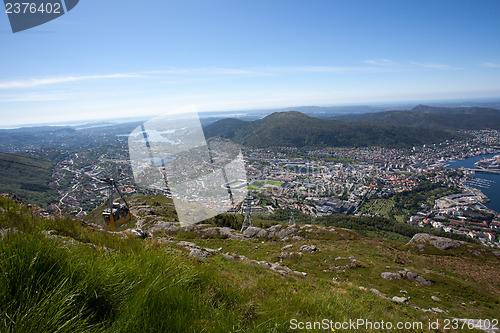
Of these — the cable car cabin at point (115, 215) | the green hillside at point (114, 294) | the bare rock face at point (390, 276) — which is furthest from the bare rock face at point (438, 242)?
the cable car cabin at point (115, 215)

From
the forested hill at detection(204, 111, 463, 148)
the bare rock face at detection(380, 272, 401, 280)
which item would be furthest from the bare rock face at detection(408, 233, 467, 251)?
the forested hill at detection(204, 111, 463, 148)

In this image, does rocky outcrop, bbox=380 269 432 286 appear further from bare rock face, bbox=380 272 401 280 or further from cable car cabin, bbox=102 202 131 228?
cable car cabin, bbox=102 202 131 228

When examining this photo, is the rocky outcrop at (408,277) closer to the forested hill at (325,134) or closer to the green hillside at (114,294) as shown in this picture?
the green hillside at (114,294)

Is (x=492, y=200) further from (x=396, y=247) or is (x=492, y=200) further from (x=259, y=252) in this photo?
(x=259, y=252)

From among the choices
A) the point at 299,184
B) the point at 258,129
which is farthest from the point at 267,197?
the point at 258,129

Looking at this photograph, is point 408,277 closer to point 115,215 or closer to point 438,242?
point 438,242
